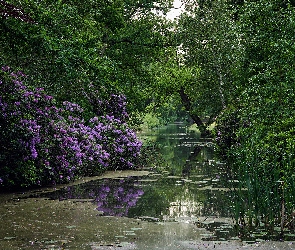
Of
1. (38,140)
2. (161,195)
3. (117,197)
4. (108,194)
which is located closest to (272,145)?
(161,195)

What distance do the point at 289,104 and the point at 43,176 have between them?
5.87 m

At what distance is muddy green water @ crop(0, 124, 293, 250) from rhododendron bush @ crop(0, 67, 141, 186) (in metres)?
0.48

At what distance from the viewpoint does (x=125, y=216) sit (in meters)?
7.92

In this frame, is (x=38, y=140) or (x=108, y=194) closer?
(x=108, y=194)

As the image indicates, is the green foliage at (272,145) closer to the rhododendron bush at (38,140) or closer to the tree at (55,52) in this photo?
the tree at (55,52)

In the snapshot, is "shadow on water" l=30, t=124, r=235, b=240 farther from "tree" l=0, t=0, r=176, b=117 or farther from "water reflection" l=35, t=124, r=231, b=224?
"tree" l=0, t=0, r=176, b=117

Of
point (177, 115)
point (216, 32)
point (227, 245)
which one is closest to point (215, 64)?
point (216, 32)

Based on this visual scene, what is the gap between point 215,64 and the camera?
2984cm

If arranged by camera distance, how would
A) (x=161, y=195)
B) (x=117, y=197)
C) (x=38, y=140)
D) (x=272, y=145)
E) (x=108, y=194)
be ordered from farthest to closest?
(x=38, y=140) → (x=108, y=194) → (x=161, y=195) → (x=117, y=197) → (x=272, y=145)

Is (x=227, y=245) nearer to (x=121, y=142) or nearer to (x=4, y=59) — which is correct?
(x=4, y=59)

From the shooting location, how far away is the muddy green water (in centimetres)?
607

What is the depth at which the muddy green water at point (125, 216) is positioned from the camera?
6066mm

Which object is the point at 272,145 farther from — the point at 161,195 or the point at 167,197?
the point at 161,195

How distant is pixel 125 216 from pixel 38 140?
3.45 m
